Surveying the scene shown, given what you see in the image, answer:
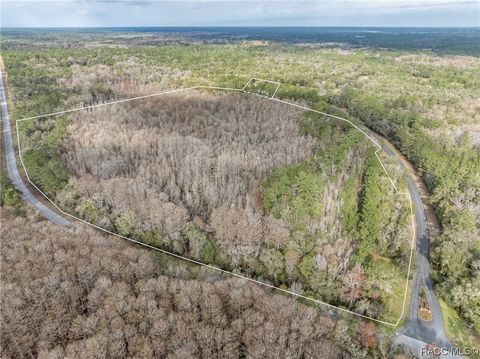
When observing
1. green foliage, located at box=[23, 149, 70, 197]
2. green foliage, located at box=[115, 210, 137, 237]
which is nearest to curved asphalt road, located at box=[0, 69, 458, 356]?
green foliage, located at box=[23, 149, 70, 197]

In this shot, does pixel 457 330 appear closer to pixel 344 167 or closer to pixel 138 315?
pixel 344 167

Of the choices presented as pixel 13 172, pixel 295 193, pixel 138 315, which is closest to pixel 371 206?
pixel 295 193

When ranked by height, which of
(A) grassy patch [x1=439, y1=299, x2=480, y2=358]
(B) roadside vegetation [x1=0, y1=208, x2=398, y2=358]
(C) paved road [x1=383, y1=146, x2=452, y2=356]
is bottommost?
(A) grassy patch [x1=439, y1=299, x2=480, y2=358]

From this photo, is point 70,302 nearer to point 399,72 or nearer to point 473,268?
point 473,268

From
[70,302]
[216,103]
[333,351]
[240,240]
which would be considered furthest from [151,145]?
[333,351]

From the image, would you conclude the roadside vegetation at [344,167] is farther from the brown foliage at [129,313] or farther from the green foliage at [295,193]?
the brown foliage at [129,313]

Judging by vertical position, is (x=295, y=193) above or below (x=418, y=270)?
above

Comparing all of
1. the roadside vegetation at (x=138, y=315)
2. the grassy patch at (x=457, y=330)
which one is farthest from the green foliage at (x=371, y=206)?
the roadside vegetation at (x=138, y=315)

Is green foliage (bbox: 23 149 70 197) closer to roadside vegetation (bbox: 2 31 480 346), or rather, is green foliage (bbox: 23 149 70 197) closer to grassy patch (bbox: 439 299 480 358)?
roadside vegetation (bbox: 2 31 480 346)
